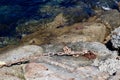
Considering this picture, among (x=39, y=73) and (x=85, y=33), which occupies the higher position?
(x=39, y=73)

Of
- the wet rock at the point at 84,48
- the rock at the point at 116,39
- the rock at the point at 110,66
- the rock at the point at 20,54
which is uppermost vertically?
the rock at the point at 116,39

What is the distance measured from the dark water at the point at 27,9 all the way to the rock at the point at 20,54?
235 inches

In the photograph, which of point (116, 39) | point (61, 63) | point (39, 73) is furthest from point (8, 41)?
point (39, 73)

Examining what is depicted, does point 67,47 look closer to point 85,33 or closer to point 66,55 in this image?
point 66,55

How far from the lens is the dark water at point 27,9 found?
86.1ft

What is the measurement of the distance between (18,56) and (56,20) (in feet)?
28.3

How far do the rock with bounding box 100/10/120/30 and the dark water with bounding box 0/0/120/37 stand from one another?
186 centimetres

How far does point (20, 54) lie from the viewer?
18578mm

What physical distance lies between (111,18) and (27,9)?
7.35 m

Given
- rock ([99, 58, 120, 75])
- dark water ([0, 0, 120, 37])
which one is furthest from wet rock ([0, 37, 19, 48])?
rock ([99, 58, 120, 75])

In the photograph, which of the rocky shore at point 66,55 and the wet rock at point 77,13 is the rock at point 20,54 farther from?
the wet rock at point 77,13

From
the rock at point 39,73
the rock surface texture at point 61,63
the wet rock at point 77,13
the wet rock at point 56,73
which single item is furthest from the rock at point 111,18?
the rock at point 39,73

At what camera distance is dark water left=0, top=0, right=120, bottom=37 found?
26.3 m

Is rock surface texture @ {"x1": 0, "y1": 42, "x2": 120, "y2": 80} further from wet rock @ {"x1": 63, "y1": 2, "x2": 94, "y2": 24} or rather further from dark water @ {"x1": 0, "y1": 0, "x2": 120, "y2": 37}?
dark water @ {"x1": 0, "y1": 0, "x2": 120, "y2": 37}
